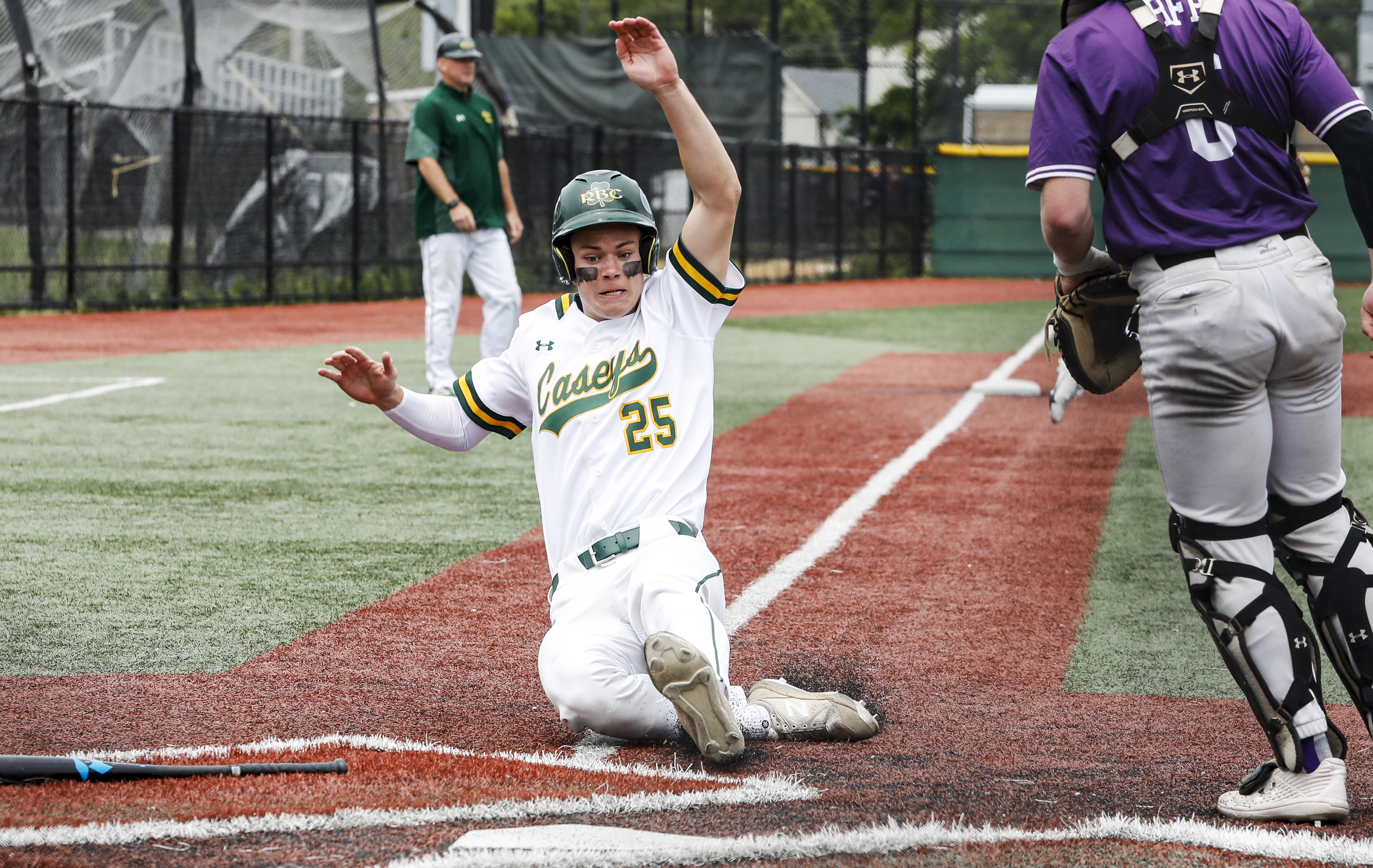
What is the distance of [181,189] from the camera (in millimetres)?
18312

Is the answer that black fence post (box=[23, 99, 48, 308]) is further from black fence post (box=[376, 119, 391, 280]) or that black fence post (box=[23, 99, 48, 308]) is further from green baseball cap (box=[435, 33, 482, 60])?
green baseball cap (box=[435, 33, 482, 60])

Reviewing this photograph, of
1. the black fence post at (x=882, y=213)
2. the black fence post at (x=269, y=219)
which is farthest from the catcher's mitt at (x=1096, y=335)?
the black fence post at (x=882, y=213)

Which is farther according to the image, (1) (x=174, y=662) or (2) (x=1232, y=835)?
(1) (x=174, y=662)

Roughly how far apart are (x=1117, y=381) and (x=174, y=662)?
2703 mm

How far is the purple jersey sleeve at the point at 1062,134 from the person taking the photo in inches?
123

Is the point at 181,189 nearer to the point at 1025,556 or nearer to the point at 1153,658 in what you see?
the point at 1025,556

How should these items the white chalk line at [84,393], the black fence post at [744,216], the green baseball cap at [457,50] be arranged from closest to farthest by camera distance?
the white chalk line at [84,393] < the green baseball cap at [457,50] < the black fence post at [744,216]

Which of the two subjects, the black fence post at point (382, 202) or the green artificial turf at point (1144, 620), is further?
the black fence post at point (382, 202)

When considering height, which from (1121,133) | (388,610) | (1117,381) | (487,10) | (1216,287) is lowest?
(388,610)

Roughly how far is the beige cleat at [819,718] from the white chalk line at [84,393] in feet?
23.8

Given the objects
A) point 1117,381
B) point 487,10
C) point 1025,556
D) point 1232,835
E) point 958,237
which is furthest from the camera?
point 487,10

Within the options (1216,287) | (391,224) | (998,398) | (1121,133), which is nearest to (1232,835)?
(1216,287)

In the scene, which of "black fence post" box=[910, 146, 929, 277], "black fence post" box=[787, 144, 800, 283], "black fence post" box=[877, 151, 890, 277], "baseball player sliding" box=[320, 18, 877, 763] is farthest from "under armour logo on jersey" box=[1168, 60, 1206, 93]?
"black fence post" box=[910, 146, 929, 277]

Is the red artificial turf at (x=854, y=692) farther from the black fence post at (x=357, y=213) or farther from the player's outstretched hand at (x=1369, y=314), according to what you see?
the black fence post at (x=357, y=213)
